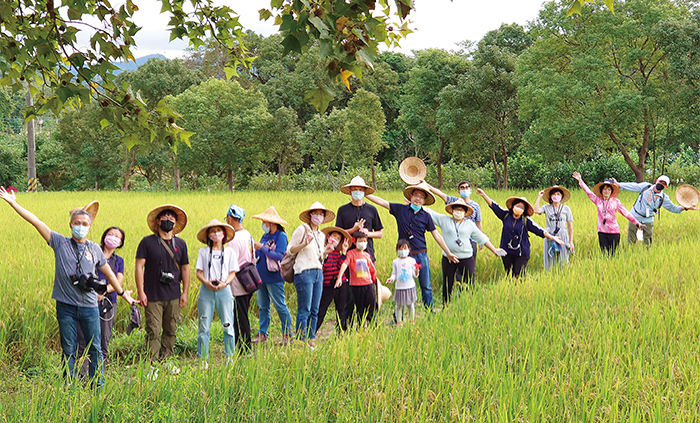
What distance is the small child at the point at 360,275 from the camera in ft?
20.2

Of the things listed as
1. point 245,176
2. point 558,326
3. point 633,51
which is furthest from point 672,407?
point 245,176

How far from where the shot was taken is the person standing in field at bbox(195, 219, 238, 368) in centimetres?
527

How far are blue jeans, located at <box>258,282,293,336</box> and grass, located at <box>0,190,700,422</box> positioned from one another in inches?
21.3

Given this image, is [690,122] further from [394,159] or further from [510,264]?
[394,159]

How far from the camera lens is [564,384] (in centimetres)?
346

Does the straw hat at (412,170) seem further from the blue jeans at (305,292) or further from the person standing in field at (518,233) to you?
the blue jeans at (305,292)

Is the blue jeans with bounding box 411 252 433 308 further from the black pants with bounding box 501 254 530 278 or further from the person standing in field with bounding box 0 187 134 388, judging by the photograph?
the person standing in field with bounding box 0 187 134 388

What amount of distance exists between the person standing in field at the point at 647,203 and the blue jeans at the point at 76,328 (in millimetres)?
8020

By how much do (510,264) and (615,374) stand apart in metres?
4.40

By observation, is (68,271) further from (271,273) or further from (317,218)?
(317,218)

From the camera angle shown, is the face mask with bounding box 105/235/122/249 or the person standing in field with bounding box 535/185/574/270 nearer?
the face mask with bounding box 105/235/122/249

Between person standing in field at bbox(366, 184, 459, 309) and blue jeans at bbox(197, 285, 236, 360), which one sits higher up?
person standing in field at bbox(366, 184, 459, 309)

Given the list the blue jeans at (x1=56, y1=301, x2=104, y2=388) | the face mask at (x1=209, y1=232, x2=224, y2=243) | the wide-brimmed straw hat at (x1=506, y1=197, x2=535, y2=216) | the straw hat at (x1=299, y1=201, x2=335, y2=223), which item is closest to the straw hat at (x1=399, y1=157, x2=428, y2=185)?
the wide-brimmed straw hat at (x1=506, y1=197, x2=535, y2=216)

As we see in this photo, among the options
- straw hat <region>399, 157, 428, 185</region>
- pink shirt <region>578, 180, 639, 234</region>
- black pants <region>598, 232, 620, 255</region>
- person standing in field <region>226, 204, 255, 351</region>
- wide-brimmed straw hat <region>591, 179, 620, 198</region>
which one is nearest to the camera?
person standing in field <region>226, 204, 255, 351</region>
